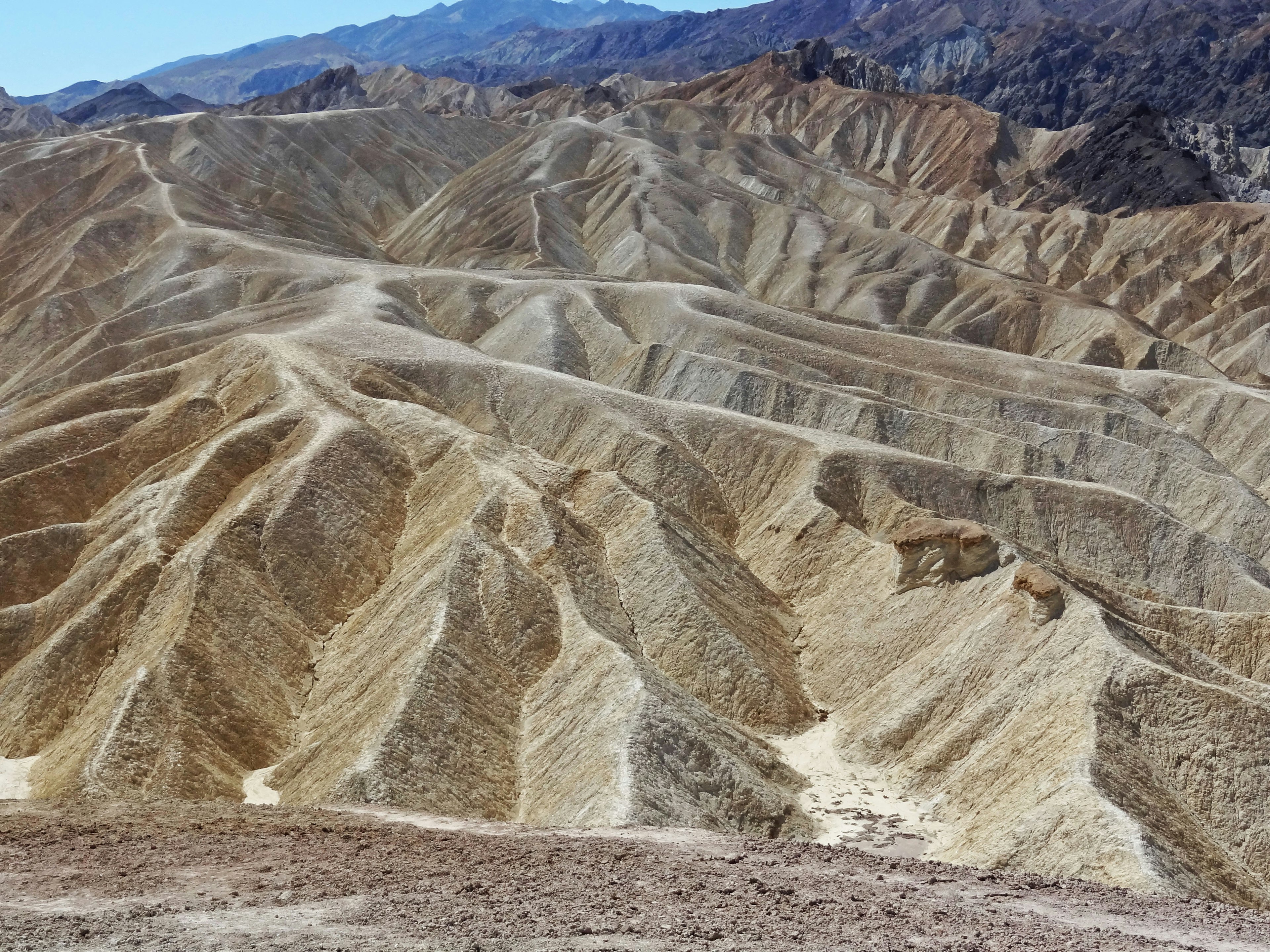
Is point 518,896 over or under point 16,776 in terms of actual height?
over

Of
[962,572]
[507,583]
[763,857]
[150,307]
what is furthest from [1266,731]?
[150,307]

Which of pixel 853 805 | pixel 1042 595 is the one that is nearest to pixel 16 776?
pixel 853 805

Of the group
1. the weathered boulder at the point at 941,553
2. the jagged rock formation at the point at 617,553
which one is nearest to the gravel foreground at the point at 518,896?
the jagged rock formation at the point at 617,553

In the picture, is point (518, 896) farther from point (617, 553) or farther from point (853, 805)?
point (617, 553)

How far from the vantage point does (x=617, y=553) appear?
44.6 metres

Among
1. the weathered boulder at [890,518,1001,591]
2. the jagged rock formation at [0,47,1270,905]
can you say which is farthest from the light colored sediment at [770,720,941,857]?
the weathered boulder at [890,518,1001,591]

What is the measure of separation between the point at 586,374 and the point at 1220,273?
90671 millimetres

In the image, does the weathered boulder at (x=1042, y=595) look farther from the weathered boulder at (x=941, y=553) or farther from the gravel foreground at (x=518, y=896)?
the gravel foreground at (x=518, y=896)

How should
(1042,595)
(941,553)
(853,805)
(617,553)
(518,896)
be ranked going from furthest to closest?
(617,553), (941,553), (1042,595), (853,805), (518,896)

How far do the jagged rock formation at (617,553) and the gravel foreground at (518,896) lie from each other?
17.5 ft

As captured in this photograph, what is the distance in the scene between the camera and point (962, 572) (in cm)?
4062

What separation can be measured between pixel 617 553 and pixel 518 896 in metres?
25.1

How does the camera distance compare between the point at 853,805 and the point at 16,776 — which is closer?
the point at 853,805

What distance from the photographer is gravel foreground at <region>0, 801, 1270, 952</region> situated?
1788 cm
